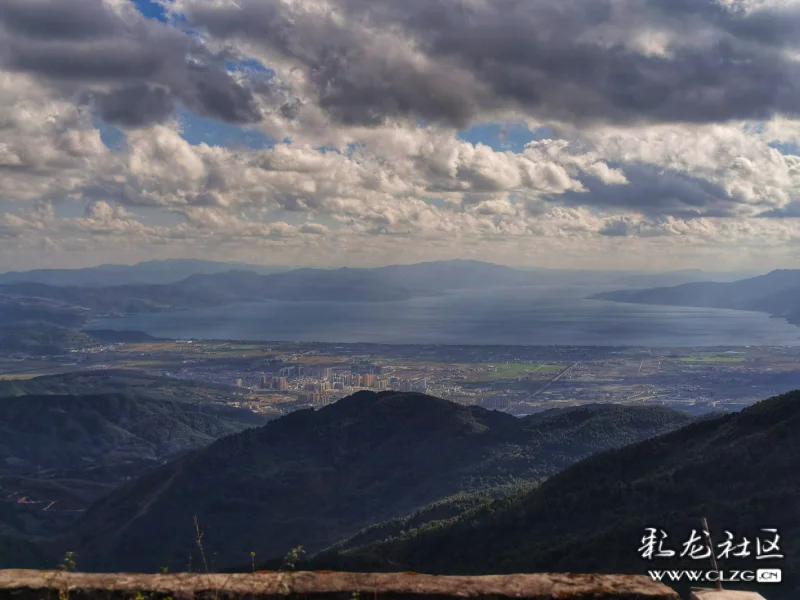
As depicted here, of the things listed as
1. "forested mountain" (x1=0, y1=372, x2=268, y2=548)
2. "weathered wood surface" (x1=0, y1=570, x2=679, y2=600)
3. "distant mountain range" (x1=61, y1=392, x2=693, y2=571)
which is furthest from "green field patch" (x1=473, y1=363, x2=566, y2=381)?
"weathered wood surface" (x1=0, y1=570, x2=679, y2=600)

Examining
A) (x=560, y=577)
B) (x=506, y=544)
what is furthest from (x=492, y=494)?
(x=560, y=577)

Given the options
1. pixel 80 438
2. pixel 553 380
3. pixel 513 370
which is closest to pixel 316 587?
pixel 80 438

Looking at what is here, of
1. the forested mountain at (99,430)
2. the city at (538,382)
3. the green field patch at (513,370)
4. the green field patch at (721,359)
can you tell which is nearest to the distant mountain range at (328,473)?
the forested mountain at (99,430)

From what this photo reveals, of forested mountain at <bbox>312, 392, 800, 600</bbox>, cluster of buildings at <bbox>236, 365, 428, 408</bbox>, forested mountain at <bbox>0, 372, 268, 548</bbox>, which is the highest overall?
forested mountain at <bbox>312, 392, 800, 600</bbox>

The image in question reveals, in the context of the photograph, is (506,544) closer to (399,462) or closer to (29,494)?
(399,462)

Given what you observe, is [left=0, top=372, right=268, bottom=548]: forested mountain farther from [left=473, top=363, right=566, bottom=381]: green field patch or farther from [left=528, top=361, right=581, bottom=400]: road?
[left=473, top=363, right=566, bottom=381]: green field patch

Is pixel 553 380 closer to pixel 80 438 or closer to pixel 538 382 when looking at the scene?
pixel 538 382
